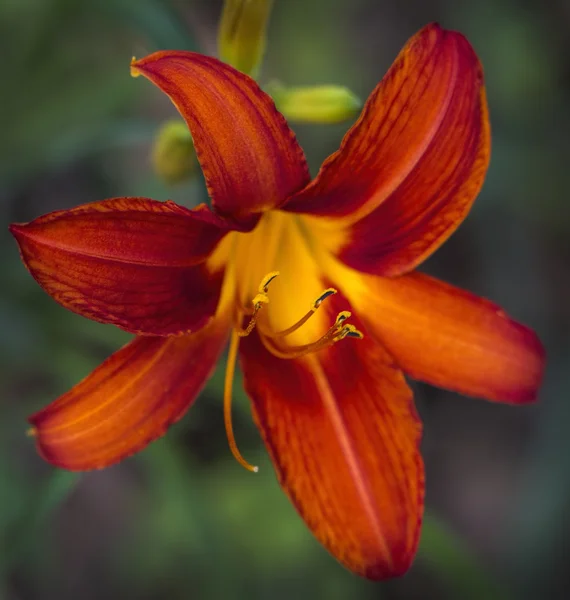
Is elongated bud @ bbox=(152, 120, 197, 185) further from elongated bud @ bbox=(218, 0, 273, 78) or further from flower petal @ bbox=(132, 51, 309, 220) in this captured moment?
flower petal @ bbox=(132, 51, 309, 220)

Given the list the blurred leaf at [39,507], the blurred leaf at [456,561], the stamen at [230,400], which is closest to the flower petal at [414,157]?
the stamen at [230,400]

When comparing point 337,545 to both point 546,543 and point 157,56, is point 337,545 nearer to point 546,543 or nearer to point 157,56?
point 157,56

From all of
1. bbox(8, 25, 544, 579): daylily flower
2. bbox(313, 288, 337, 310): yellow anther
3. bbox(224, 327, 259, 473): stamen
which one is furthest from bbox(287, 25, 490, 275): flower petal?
bbox(224, 327, 259, 473): stamen

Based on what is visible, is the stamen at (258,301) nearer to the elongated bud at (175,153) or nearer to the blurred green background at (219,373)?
the elongated bud at (175,153)

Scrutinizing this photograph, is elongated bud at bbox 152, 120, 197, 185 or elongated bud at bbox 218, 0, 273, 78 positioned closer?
elongated bud at bbox 218, 0, 273, 78

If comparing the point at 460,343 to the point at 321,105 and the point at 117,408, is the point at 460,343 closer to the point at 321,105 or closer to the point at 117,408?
the point at 321,105

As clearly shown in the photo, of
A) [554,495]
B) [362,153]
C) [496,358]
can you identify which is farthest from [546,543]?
[362,153]

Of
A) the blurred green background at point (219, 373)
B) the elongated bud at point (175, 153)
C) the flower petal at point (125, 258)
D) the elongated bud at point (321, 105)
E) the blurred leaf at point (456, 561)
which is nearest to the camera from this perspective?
the flower petal at point (125, 258)
